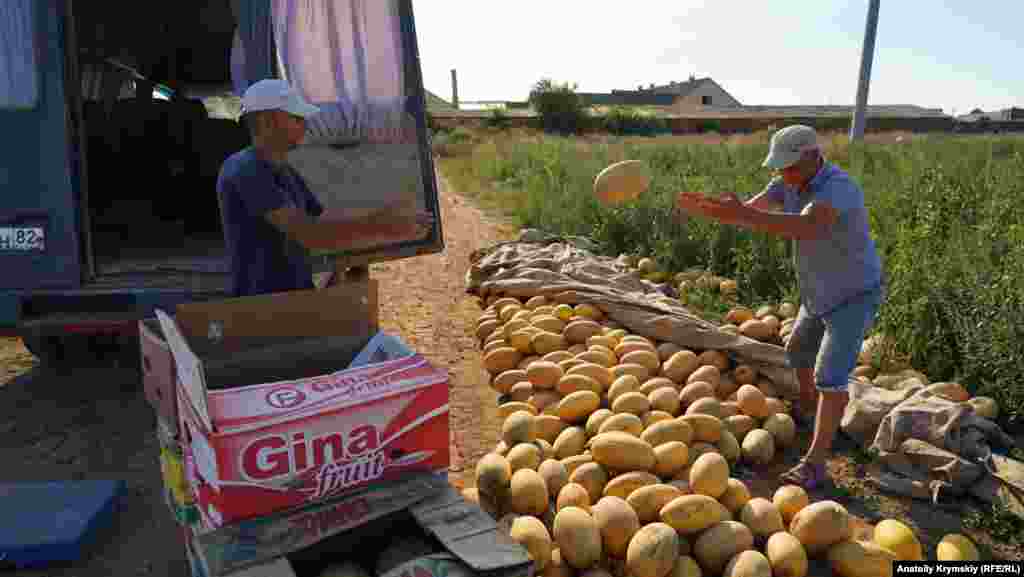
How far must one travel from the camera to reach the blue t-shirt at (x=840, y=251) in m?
3.21

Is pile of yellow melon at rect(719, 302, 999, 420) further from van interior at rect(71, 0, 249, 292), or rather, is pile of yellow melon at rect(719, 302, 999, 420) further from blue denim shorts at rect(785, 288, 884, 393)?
van interior at rect(71, 0, 249, 292)

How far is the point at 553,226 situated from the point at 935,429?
6021mm

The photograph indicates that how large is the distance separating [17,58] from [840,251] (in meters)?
4.36

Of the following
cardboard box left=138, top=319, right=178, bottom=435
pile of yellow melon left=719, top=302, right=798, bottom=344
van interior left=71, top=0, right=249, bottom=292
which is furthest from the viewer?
van interior left=71, top=0, right=249, bottom=292

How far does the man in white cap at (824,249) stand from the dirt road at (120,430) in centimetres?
174

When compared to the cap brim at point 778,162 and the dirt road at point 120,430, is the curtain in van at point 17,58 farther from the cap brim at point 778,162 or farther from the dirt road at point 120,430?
the cap brim at point 778,162

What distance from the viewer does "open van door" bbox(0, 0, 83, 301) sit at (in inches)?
151

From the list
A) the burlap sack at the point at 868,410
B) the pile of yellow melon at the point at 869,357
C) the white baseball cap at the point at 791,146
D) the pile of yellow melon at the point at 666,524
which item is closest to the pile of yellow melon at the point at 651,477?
the pile of yellow melon at the point at 666,524

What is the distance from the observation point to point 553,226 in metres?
9.17

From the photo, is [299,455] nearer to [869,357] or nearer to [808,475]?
[808,475]

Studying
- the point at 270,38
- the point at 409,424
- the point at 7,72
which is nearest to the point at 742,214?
the point at 409,424

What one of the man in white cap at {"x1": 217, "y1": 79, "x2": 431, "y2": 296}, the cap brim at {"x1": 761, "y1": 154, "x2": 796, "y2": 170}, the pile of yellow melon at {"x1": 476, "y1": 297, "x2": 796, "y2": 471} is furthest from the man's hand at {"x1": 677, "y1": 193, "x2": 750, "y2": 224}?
the man in white cap at {"x1": 217, "y1": 79, "x2": 431, "y2": 296}

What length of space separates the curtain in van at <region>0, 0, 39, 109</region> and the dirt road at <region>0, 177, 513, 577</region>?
187cm

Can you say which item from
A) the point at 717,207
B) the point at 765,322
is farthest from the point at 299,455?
the point at 765,322
